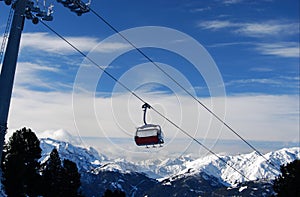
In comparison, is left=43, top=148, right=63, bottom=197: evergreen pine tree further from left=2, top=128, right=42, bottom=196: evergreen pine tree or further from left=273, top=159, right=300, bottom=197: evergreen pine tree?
left=273, top=159, right=300, bottom=197: evergreen pine tree

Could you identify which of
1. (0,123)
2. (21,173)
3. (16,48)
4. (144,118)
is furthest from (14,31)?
(21,173)

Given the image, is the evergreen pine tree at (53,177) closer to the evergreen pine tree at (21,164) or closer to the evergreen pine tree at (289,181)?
the evergreen pine tree at (21,164)

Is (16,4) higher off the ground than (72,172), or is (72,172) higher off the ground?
(16,4)

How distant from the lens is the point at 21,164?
64812 millimetres

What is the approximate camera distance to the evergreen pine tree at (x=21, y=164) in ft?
206

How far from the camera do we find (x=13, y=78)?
80.0 ft

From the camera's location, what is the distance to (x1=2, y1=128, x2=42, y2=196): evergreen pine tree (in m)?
62.9

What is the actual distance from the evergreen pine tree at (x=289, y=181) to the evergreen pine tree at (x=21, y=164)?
40813 millimetres

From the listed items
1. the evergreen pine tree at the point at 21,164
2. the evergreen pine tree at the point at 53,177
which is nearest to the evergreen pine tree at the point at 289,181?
the evergreen pine tree at the point at 53,177

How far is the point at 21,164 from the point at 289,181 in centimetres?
4426

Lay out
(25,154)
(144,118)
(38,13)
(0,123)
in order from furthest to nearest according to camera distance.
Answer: (25,154) → (144,118) → (38,13) → (0,123)

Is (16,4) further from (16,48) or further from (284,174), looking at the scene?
(284,174)

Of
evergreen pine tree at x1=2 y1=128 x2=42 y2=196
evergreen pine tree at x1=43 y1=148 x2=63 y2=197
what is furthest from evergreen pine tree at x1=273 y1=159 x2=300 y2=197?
evergreen pine tree at x1=2 y1=128 x2=42 y2=196

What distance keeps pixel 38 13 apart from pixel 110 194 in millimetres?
49420
